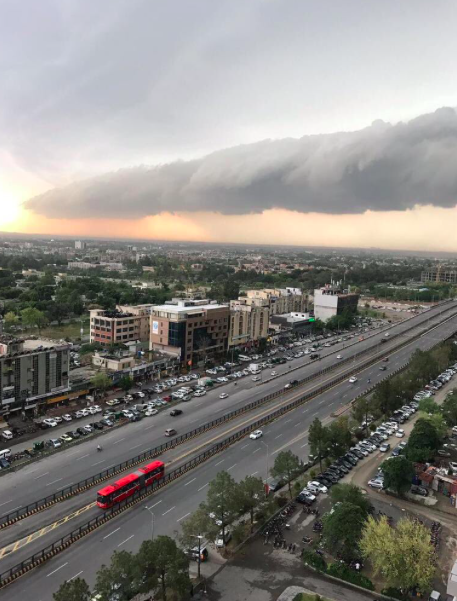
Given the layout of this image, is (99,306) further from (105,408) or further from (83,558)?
(83,558)

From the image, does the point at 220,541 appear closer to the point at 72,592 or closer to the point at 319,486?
the point at 319,486

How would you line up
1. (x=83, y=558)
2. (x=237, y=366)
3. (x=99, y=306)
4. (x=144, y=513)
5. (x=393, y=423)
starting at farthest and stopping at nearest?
1. (x=99, y=306)
2. (x=237, y=366)
3. (x=393, y=423)
4. (x=144, y=513)
5. (x=83, y=558)

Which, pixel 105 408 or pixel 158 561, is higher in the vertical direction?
pixel 158 561

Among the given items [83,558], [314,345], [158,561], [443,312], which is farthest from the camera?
[443,312]

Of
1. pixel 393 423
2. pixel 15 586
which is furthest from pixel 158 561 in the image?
pixel 393 423

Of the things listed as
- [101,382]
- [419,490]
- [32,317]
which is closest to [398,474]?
[419,490]

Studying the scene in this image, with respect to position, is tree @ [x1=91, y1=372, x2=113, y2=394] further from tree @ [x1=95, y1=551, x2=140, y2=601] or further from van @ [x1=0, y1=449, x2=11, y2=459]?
tree @ [x1=95, y1=551, x2=140, y2=601]

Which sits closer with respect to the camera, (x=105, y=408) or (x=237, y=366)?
(x=105, y=408)
